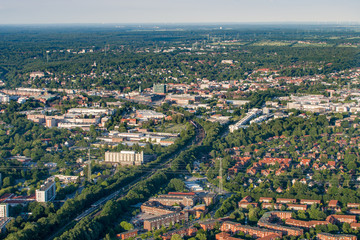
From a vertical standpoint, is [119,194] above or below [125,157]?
below

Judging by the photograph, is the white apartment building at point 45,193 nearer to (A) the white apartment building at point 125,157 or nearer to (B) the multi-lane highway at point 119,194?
(B) the multi-lane highway at point 119,194

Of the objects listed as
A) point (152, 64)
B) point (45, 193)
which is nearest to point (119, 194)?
point (45, 193)

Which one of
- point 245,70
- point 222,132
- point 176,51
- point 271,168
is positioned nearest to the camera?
point 271,168

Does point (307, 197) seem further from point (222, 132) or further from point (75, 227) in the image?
point (222, 132)

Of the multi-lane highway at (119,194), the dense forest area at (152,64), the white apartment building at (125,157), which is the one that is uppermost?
the dense forest area at (152,64)

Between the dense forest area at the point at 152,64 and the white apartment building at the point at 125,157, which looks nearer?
the white apartment building at the point at 125,157

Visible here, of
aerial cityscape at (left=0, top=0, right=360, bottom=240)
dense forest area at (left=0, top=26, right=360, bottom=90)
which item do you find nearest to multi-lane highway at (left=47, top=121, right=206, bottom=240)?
aerial cityscape at (left=0, top=0, right=360, bottom=240)

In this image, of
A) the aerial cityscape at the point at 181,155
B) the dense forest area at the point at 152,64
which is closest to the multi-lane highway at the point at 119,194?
the aerial cityscape at the point at 181,155

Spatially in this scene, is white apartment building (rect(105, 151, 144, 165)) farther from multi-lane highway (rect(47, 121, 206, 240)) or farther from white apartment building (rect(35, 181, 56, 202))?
white apartment building (rect(35, 181, 56, 202))

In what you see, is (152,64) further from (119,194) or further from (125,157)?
(119,194)

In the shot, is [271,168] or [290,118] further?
[290,118]

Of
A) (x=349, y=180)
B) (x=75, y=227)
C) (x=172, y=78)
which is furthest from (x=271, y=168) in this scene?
(x=172, y=78)
